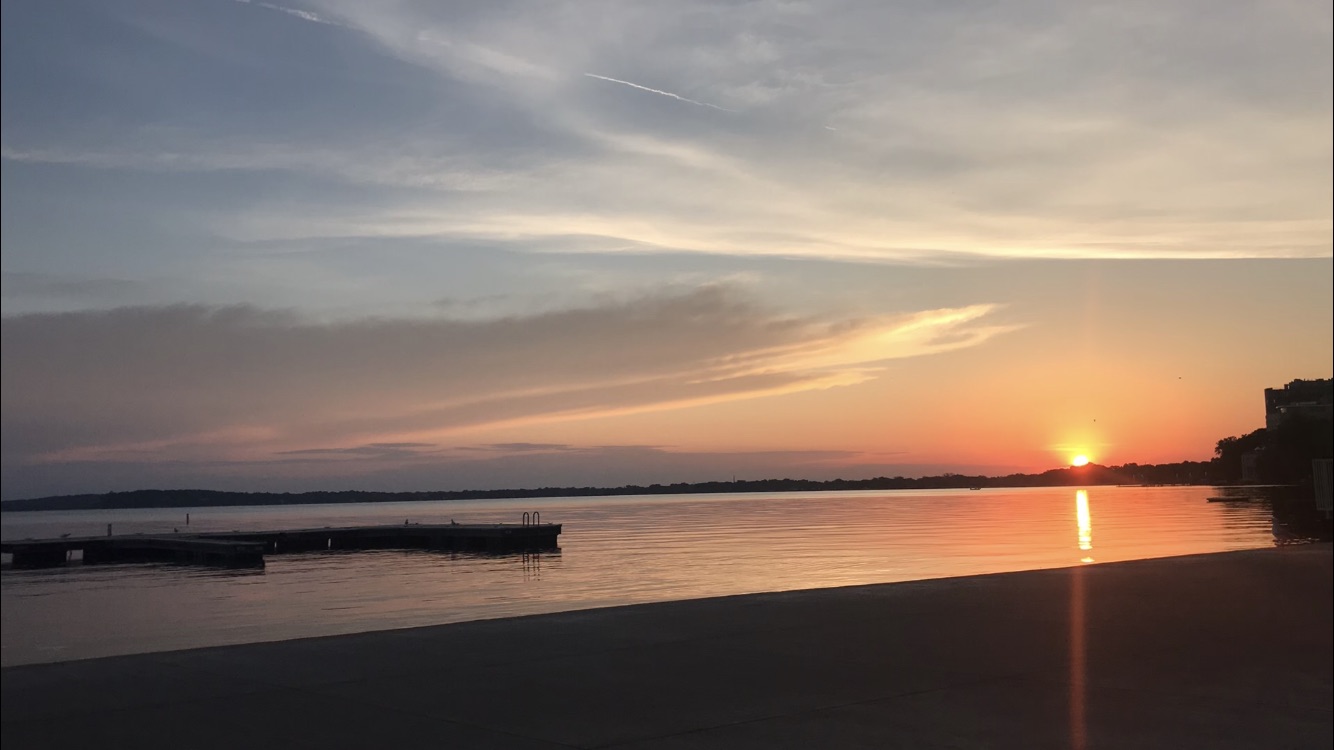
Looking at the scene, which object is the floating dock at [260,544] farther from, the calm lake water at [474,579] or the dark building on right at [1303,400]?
the dark building on right at [1303,400]

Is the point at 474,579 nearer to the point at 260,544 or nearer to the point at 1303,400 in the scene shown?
the point at 260,544

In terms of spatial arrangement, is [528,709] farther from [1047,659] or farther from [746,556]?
[746,556]

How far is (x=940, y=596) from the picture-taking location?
43.5 ft

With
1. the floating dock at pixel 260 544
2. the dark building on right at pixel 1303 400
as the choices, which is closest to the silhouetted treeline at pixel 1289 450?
the dark building on right at pixel 1303 400

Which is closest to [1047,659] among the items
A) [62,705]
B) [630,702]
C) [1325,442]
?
[630,702]

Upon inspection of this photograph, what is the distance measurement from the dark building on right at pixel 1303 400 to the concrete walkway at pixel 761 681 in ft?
17.5

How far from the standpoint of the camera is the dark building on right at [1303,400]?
16.5 m

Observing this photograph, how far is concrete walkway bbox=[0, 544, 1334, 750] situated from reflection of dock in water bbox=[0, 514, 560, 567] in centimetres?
5517

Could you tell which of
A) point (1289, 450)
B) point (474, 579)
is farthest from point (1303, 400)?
point (474, 579)

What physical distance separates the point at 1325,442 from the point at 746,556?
3161 centimetres

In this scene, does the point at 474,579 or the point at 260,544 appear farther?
the point at 260,544

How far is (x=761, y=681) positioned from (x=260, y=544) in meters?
61.1

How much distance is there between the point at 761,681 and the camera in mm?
8273

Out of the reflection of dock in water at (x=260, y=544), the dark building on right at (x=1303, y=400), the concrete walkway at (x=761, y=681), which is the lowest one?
the reflection of dock in water at (x=260, y=544)
